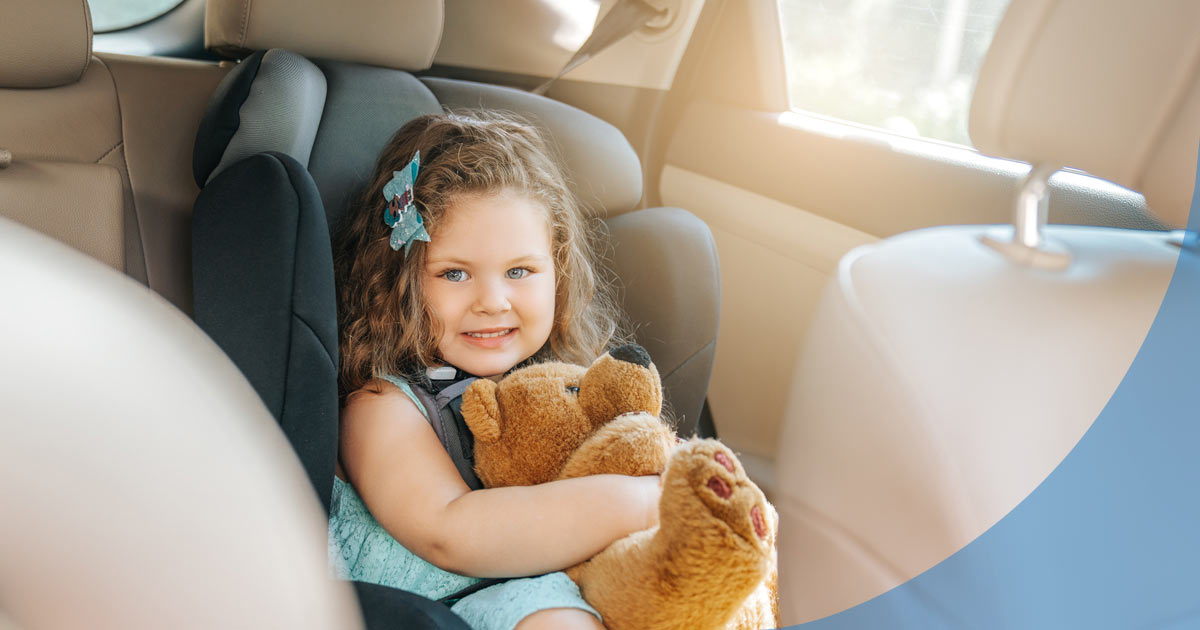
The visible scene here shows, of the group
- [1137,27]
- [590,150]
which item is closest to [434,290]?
[590,150]

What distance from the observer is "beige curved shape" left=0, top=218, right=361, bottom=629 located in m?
0.41

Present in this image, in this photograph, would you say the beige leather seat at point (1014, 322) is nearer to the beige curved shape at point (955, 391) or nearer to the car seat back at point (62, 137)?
the beige curved shape at point (955, 391)

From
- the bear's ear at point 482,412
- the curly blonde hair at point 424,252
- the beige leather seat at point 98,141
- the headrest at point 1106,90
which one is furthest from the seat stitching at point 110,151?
the headrest at point 1106,90

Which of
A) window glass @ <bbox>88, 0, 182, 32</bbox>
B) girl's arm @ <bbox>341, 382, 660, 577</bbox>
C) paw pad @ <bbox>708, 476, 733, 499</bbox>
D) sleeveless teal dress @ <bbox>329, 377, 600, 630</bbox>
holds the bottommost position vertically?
sleeveless teal dress @ <bbox>329, 377, 600, 630</bbox>

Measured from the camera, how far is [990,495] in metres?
0.53

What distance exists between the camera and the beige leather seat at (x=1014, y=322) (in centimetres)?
53

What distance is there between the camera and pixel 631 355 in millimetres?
895

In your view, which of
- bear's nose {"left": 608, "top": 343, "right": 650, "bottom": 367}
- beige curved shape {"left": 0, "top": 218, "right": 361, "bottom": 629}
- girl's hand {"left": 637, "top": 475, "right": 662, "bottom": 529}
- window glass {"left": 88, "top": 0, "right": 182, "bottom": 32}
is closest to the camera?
beige curved shape {"left": 0, "top": 218, "right": 361, "bottom": 629}

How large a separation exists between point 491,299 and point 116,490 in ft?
1.90

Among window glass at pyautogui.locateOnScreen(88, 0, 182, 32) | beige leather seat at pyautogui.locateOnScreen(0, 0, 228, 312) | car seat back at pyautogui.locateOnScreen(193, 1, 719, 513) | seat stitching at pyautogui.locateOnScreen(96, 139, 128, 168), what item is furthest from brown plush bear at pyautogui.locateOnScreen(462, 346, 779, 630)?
window glass at pyautogui.locateOnScreen(88, 0, 182, 32)

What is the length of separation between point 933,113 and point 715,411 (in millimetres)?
374

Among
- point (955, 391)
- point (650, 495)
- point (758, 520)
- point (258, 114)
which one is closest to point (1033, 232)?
point (955, 391)

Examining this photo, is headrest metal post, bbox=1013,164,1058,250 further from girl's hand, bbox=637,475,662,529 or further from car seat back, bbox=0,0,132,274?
car seat back, bbox=0,0,132,274

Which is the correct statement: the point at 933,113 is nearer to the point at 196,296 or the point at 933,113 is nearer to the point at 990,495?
the point at 990,495
